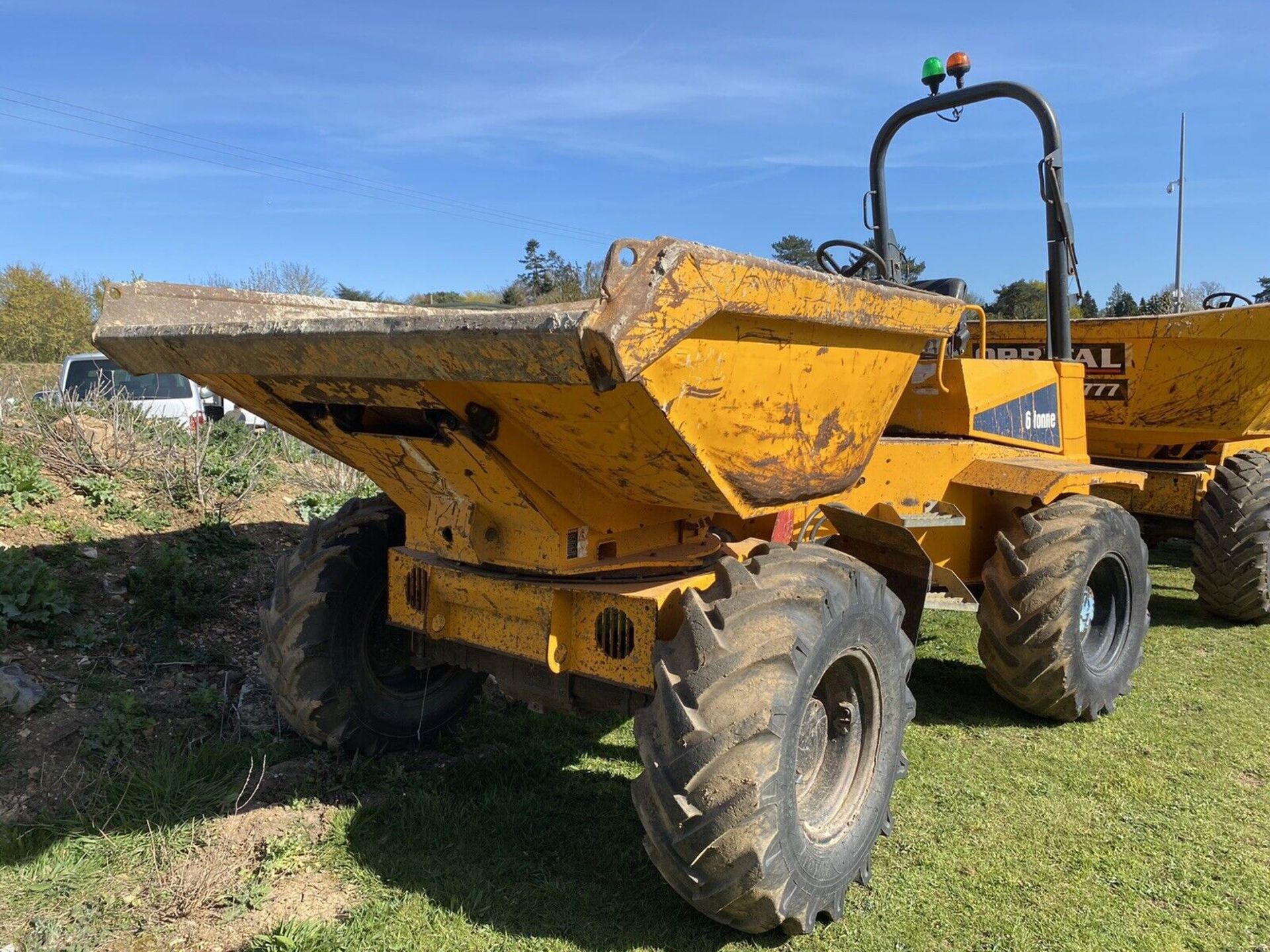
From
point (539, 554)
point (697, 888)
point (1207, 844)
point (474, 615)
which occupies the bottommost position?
point (1207, 844)

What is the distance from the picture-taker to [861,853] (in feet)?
9.83

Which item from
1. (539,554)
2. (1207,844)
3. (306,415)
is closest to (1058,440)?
(1207,844)

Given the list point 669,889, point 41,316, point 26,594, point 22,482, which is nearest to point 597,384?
point 669,889

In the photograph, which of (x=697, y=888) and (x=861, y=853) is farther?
(x=861, y=853)

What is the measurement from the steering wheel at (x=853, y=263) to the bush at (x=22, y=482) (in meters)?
4.73

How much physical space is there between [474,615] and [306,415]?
0.92 metres

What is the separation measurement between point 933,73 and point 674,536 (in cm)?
343

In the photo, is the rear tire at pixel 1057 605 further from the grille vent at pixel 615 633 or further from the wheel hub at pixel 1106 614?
the grille vent at pixel 615 633

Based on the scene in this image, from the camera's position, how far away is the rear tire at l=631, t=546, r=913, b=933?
2.48 metres

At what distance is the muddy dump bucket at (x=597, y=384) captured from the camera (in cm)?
213

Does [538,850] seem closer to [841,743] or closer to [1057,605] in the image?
[841,743]

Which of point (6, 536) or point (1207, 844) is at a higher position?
point (6, 536)

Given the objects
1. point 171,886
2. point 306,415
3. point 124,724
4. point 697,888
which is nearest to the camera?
point 697,888

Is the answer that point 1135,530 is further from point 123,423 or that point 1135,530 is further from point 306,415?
point 123,423
